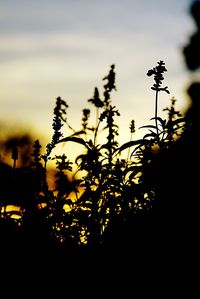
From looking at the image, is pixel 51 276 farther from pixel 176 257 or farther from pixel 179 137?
pixel 179 137

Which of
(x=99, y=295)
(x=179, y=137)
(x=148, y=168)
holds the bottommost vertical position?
(x=99, y=295)

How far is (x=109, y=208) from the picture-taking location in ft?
17.2

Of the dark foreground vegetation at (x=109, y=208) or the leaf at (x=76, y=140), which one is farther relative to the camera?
the leaf at (x=76, y=140)

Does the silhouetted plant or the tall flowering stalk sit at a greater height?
the tall flowering stalk

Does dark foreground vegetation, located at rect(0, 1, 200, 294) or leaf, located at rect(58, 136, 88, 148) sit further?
leaf, located at rect(58, 136, 88, 148)

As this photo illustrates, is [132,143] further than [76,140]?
No

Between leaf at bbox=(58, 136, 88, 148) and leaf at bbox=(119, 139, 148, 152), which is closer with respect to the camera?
leaf at bbox=(119, 139, 148, 152)

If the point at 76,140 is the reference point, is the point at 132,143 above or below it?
below

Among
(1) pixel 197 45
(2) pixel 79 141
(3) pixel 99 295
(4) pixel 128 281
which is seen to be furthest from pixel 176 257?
(1) pixel 197 45

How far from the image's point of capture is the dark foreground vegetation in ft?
14.7

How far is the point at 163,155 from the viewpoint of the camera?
516cm

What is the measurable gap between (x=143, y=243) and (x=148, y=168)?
857 millimetres

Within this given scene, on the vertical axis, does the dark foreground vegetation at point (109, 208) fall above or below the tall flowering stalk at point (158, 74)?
below

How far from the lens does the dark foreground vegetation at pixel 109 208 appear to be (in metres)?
4.48
